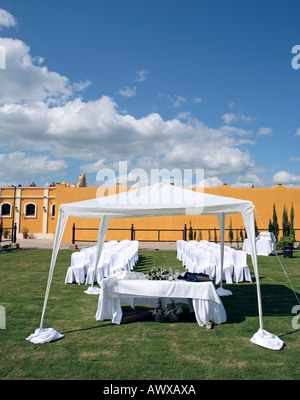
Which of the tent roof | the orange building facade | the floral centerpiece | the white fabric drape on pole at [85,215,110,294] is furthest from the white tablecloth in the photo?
the orange building facade

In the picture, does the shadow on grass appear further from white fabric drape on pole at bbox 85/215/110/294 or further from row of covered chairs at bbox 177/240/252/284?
white fabric drape on pole at bbox 85/215/110/294

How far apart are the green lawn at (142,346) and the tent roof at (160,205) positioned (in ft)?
6.55

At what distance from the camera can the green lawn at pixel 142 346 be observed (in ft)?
12.2

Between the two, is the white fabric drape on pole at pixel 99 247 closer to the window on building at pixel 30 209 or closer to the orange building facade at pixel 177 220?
the orange building facade at pixel 177 220

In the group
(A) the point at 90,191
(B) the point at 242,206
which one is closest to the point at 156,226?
(A) the point at 90,191

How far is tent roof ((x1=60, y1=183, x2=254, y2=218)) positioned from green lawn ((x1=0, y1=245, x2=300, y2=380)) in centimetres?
200

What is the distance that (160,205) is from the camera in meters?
5.60

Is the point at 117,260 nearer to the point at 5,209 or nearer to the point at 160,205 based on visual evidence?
the point at 160,205

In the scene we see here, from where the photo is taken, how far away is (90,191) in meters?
24.1

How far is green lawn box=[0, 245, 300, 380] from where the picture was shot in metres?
3.71

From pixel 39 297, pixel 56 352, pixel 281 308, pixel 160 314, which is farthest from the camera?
pixel 39 297

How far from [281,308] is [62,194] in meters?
20.6

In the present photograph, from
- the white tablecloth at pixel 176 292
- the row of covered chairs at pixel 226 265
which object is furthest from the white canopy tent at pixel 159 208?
the row of covered chairs at pixel 226 265
